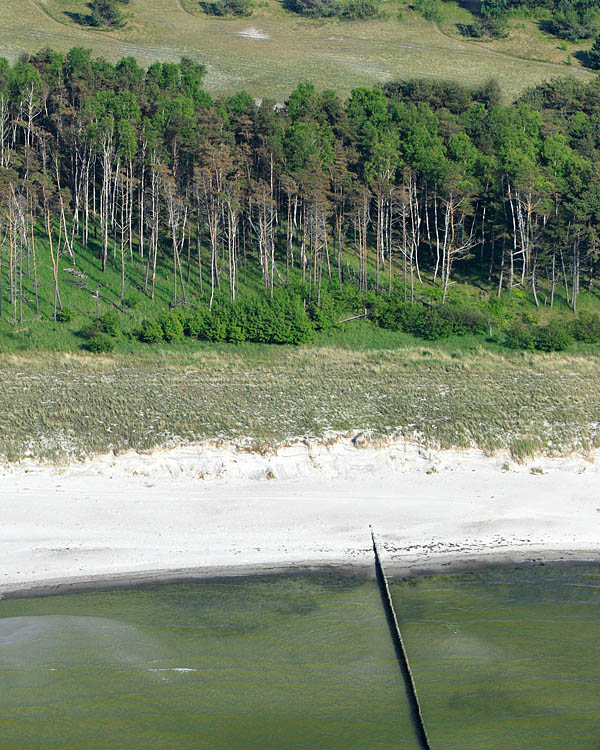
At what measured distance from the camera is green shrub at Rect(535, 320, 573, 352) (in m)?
45.4

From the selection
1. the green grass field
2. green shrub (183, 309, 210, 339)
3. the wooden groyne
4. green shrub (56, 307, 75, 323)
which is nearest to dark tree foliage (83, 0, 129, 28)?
the green grass field

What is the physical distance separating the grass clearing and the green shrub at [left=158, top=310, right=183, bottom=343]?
3.38m

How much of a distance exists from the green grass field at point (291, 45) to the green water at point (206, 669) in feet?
263

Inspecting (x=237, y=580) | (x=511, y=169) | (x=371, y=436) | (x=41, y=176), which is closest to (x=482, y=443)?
(x=371, y=436)

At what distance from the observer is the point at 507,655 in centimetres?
1802

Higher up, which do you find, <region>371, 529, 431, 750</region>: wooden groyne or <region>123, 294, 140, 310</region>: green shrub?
<region>371, 529, 431, 750</region>: wooden groyne

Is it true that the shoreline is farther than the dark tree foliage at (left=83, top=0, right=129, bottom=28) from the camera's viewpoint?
No

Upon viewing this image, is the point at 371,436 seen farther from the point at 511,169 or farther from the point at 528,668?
the point at 511,169

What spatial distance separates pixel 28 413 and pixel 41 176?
30361 mm

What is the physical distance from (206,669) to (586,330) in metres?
37.5

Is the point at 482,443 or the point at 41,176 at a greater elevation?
the point at 41,176

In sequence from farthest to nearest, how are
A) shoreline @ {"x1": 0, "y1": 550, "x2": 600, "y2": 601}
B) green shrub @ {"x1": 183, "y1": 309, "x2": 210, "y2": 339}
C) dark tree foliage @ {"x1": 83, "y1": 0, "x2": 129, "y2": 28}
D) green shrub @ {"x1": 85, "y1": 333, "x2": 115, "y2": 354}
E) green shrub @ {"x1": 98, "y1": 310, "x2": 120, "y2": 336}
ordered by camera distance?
dark tree foliage @ {"x1": 83, "y1": 0, "x2": 129, "y2": 28}
green shrub @ {"x1": 183, "y1": 309, "x2": 210, "y2": 339}
green shrub @ {"x1": 98, "y1": 310, "x2": 120, "y2": 336}
green shrub @ {"x1": 85, "y1": 333, "x2": 115, "y2": 354}
shoreline @ {"x1": 0, "y1": 550, "x2": 600, "y2": 601}

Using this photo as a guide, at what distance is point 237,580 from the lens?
834 inches

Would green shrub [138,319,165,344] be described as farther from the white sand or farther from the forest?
the white sand
